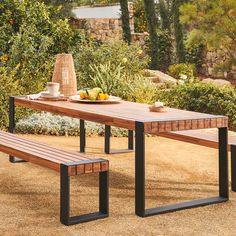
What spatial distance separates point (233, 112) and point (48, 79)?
3.02 metres

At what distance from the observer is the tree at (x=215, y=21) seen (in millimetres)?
12797

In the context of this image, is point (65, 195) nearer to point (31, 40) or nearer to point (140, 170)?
point (140, 170)

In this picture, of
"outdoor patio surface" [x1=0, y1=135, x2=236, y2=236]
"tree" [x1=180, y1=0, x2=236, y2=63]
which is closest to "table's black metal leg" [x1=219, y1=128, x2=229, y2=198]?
"outdoor patio surface" [x1=0, y1=135, x2=236, y2=236]

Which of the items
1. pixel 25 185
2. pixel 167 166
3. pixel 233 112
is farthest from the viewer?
pixel 233 112

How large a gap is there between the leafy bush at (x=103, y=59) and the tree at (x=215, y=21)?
1.75 metres

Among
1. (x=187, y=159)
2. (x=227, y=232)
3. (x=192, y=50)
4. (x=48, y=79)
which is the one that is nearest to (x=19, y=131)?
(x=48, y=79)

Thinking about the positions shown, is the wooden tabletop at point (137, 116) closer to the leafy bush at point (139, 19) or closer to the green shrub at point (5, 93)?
the green shrub at point (5, 93)

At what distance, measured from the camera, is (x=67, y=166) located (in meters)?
4.26

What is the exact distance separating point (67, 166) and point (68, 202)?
248mm

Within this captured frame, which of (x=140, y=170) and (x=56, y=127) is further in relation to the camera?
(x=56, y=127)

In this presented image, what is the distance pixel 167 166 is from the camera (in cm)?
646

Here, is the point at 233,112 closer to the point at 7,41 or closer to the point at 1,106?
the point at 1,106

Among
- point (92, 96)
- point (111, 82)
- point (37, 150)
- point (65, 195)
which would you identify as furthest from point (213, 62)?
point (65, 195)

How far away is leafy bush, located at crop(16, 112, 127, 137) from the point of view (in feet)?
28.3
